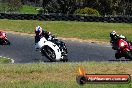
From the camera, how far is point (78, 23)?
44.9 m

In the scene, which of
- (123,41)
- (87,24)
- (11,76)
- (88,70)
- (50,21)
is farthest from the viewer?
(50,21)

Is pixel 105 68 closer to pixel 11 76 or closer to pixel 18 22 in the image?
pixel 11 76

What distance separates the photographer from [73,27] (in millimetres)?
42094

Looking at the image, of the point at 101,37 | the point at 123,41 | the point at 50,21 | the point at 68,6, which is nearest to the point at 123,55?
the point at 123,41

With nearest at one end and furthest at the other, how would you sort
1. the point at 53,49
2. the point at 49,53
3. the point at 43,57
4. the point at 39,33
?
the point at 39,33 → the point at 53,49 → the point at 49,53 → the point at 43,57

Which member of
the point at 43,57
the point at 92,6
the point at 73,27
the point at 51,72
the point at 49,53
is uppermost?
the point at 51,72

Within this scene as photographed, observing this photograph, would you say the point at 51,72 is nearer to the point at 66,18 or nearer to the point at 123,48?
the point at 123,48

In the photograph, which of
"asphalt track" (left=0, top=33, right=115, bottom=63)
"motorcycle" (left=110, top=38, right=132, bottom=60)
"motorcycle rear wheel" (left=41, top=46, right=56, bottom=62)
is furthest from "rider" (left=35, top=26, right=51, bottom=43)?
"motorcycle" (left=110, top=38, right=132, bottom=60)

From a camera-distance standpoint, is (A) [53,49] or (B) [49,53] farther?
(B) [49,53]

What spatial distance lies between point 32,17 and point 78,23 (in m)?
6.54

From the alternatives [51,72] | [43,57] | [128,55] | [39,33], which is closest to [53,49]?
[39,33]

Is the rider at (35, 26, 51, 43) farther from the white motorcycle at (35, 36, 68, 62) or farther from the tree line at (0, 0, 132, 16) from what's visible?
the tree line at (0, 0, 132, 16)

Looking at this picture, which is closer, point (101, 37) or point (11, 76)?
point (11, 76)

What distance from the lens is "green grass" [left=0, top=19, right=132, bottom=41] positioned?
36909 mm
